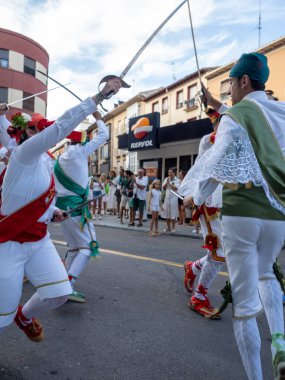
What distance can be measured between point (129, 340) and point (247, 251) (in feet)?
4.89

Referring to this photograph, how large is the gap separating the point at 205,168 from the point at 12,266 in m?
1.36

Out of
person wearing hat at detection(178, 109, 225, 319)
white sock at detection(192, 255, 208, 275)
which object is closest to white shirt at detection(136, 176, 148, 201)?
white sock at detection(192, 255, 208, 275)

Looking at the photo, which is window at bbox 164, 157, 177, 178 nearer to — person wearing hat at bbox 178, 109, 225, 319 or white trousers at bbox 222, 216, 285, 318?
person wearing hat at bbox 178, 109, 225, 319

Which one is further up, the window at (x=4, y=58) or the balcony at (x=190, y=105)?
the window at (x=4, y=58)

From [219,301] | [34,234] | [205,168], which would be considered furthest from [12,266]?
[219,301]

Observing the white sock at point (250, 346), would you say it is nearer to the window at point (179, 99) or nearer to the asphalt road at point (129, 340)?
the asphalt road at point (129, 340)

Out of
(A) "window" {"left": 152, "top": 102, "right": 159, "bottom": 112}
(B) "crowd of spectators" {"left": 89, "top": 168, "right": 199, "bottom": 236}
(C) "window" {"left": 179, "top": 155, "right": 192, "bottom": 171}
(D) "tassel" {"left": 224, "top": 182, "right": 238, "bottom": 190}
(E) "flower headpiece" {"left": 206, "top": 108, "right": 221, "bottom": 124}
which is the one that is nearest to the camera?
(D) "tassel" {"left": 224, "top": 182, "right": 238, "bottom": 190}

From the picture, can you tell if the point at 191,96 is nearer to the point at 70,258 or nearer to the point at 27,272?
the point at 70,258

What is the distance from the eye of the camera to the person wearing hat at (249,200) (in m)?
2.03

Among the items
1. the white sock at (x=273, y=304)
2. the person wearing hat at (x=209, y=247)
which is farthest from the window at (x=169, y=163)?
the white sock at (x=273, y=304)

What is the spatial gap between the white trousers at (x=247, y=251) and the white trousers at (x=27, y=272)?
1151mm

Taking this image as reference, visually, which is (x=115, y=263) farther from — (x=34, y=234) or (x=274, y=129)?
(x=274, y=129)

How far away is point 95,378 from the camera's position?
2.40m

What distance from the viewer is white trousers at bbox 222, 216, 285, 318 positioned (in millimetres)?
2047
